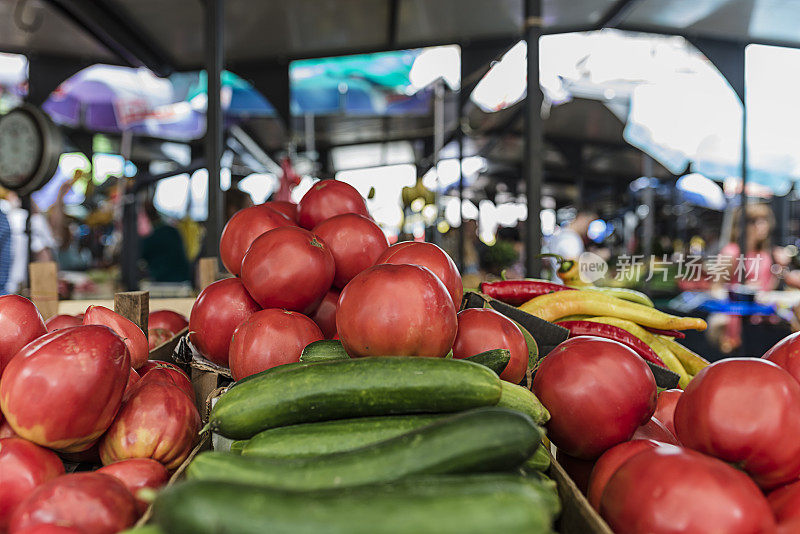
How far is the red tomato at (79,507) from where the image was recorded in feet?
2.49

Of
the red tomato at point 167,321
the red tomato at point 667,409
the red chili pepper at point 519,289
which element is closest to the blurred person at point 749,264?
the red chili pepper at point 519,289

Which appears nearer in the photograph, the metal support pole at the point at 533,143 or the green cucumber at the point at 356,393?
the green cucumber at the point at 356,393

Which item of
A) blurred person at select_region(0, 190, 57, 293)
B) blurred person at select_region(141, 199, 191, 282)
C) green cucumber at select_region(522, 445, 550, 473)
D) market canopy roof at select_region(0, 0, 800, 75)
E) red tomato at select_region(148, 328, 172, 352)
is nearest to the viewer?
green cucumber at select_region(522, 445, 550, 473)

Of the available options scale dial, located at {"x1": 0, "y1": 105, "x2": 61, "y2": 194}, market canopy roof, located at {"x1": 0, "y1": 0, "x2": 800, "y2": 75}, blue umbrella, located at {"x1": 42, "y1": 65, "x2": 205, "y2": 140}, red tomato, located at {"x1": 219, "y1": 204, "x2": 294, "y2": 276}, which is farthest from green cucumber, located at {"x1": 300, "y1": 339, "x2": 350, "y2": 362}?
blue umbrella, located at {"x1": 42, "y1": 65, "x2": 205, "y2": 140}

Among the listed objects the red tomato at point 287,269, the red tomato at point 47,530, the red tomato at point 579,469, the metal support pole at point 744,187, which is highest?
the metal support pole at point 744,187

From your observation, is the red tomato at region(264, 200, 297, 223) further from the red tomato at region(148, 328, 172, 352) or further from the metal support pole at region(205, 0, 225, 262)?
the metal support pole at region(205, 0, 225, 262)

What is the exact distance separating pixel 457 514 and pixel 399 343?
1.47 ft

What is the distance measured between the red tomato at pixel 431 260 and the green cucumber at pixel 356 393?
396 mm

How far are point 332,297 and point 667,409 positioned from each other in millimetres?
906

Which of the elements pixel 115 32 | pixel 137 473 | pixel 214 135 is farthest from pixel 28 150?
pixel 137 473

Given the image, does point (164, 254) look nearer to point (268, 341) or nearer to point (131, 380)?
point (131, 380)

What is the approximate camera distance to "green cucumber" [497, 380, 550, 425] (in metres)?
0.93

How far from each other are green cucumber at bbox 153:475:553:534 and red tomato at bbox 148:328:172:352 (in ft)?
4.36

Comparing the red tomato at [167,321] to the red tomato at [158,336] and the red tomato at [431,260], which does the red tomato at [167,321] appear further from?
the red tomato at [431,260]
